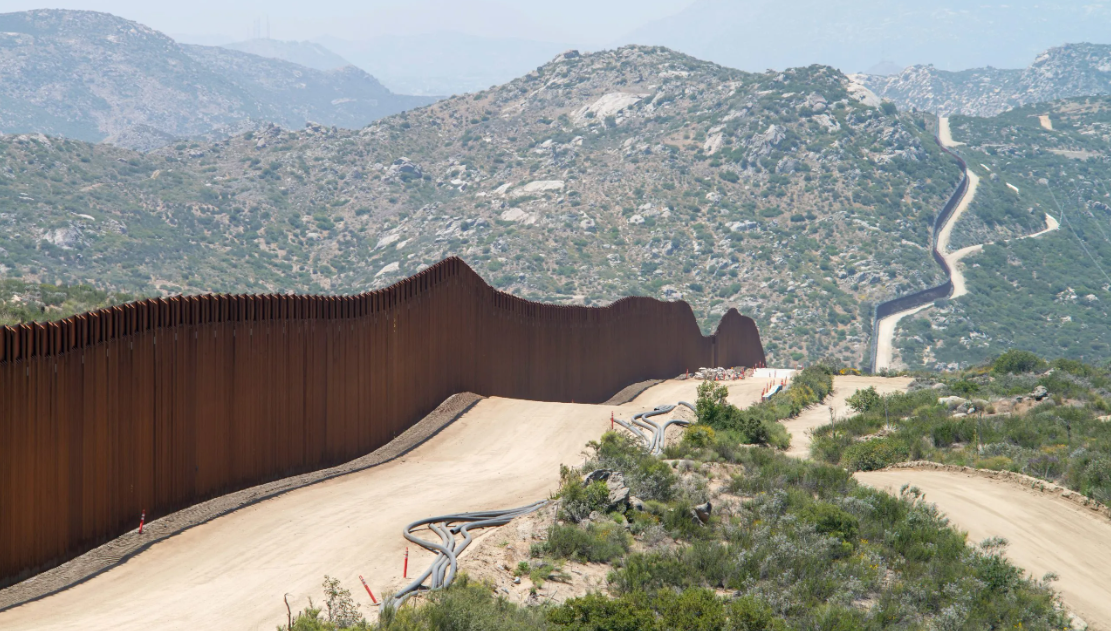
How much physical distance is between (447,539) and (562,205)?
9471cm

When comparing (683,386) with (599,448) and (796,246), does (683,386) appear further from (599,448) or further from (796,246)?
(796,246)

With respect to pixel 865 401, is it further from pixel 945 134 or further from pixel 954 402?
pixel 945 134

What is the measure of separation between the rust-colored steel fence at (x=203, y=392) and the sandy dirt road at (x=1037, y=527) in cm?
820

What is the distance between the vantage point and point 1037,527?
1617 centimetres

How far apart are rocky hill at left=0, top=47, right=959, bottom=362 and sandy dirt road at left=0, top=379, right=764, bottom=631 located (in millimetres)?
63595

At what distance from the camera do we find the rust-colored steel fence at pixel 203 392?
10438 millimetres

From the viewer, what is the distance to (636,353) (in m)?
35.2

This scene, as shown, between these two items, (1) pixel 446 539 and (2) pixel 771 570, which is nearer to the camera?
(1) pixel 446 539

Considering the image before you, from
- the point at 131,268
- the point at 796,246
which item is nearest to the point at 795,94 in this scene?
the point at 796,246

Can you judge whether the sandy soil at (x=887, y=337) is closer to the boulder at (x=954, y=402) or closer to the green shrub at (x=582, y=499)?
the boulder at (x=954, y=402)

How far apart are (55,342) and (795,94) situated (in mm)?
115305

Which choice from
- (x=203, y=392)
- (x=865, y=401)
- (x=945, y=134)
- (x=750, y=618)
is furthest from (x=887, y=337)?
(x=750, y=618)

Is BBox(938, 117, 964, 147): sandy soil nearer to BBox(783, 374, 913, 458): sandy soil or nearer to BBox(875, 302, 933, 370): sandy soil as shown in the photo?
BBox(875, 302, 933, 370): sandy soil

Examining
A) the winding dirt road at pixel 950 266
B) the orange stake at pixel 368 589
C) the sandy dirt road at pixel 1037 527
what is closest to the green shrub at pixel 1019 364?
the sandy dirt road at pixel 1037 527
